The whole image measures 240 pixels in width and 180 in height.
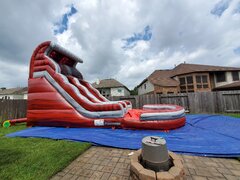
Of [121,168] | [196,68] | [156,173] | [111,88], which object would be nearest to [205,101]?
[121,168]

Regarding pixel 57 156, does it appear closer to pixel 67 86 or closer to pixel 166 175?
pixel 166 175

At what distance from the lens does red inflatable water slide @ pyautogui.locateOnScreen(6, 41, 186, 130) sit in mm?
4578

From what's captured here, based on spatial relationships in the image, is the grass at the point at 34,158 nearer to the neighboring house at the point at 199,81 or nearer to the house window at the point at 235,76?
the neighboring house at the point at 199,81

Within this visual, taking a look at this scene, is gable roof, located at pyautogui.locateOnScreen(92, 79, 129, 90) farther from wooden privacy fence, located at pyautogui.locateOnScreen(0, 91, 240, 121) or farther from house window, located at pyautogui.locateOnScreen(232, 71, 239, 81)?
house window, located at pyautogui.locateOnScreen(232, 71, 239, 81)

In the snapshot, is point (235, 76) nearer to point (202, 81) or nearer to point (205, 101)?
point (202, 81)

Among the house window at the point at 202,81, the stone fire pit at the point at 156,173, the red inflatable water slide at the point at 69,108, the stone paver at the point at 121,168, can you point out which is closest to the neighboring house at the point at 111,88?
the house window at the point at 202,81

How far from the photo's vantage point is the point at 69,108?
5508mm

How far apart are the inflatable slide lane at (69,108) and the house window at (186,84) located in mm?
14070

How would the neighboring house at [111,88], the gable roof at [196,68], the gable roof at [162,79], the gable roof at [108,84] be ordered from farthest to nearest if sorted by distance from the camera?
the gable roof at [108,84] → the neighboring house at [111,88] → the gable roof at [162,79] → the gable roof at [196,68]

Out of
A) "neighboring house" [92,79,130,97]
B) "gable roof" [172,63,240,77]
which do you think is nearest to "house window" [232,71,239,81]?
"gable roof" [172,63,240,77]

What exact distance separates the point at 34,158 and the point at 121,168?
69.4 inches

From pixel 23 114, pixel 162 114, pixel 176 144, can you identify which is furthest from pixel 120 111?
pixel 23 114

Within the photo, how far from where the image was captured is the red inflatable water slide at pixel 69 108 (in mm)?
4578

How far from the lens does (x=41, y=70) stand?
618cm
